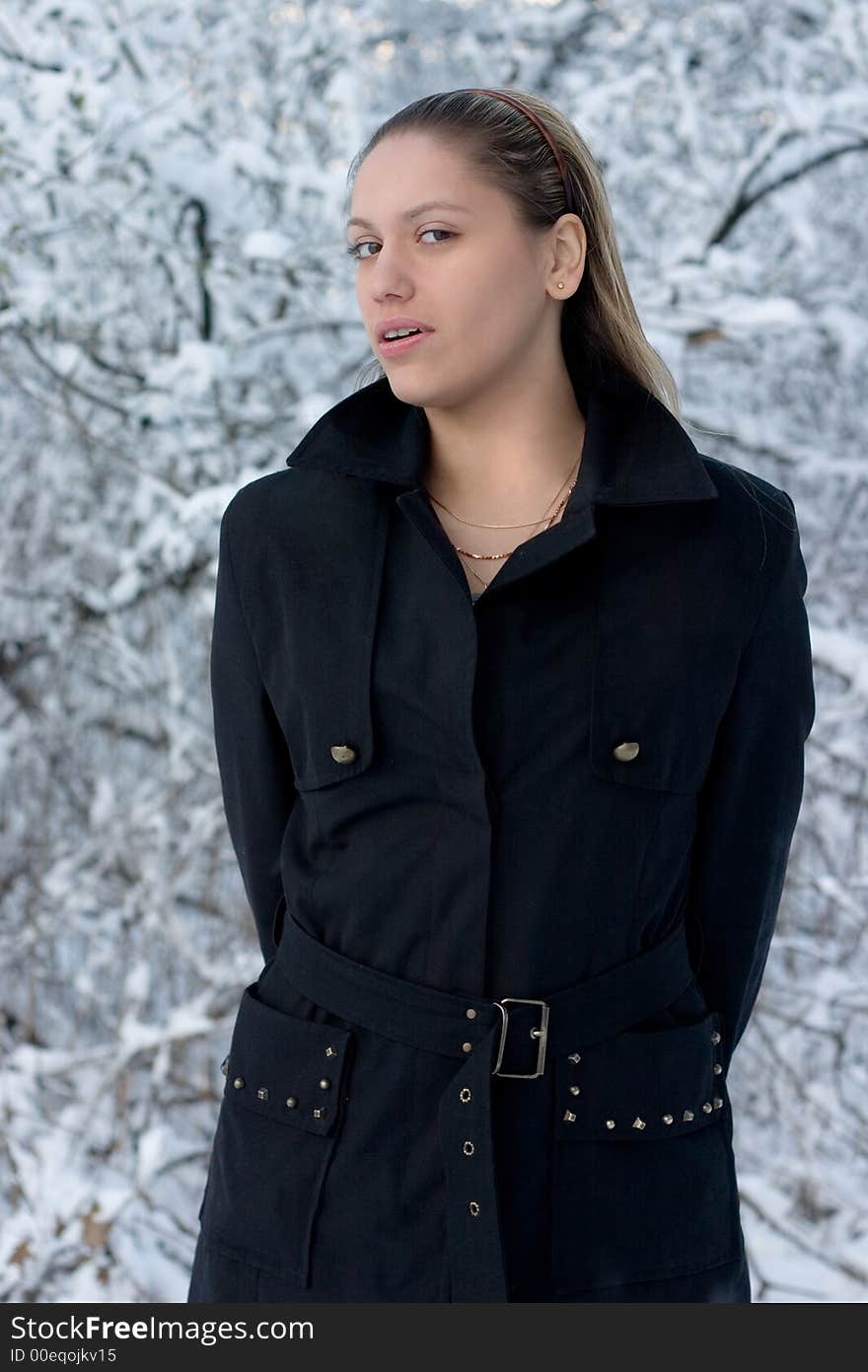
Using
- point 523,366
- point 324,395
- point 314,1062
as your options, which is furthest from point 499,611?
point 324,395

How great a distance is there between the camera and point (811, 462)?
9.76ft

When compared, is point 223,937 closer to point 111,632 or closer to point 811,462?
point 111,632

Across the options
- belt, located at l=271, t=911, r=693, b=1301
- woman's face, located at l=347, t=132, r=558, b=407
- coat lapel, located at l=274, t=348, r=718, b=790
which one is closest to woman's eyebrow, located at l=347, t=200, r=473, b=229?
woman's face, located at l=347, t=132, r=558, b=407

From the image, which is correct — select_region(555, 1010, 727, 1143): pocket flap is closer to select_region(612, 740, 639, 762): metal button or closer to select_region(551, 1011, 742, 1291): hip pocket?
select_region(551, 1011, 742, 1291): hip pocket

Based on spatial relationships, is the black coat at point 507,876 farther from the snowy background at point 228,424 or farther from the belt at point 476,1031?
the snowy background at point 228,424

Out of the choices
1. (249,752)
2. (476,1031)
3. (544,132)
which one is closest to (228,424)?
(249,752)

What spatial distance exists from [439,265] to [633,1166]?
0.84m

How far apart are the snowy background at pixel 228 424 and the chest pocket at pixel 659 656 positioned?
1504mm

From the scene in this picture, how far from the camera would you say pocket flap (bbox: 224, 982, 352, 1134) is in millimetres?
1369

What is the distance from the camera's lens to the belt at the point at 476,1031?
51.1 inches

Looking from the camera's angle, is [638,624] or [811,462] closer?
[638,624]

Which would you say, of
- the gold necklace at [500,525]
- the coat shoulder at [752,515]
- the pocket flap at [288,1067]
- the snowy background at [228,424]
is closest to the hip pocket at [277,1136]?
the pocket flap at [288,1067]

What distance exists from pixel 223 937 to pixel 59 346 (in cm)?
122

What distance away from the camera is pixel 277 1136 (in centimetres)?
141
